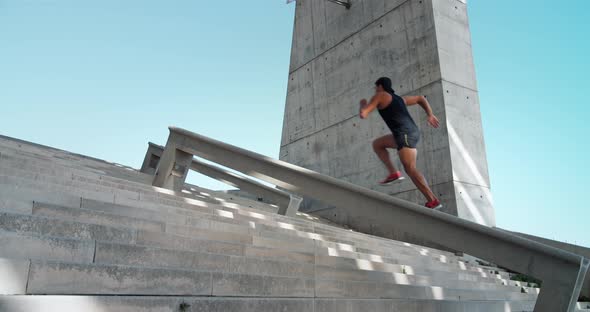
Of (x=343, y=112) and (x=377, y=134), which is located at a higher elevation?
(x=343, y=112)

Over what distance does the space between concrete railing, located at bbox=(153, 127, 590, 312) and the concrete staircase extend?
471 mm

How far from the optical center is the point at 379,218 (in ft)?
10.3

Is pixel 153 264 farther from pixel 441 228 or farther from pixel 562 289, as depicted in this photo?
pixel 562 289

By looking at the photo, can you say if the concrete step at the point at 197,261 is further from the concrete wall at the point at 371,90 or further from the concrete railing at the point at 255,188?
the concrete wall at the point at 371,90

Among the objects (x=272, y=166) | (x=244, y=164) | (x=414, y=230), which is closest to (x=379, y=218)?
(x=414, y=230)

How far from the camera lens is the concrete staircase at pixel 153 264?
5.85 ft

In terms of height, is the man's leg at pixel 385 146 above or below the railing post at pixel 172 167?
above

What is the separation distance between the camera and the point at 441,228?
296 cm

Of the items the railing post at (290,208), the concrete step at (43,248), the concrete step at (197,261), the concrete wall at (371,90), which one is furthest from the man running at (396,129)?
the concrete step at (43,248)

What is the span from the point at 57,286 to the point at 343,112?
1134 cm

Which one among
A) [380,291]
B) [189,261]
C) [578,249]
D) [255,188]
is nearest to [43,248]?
[189,261]

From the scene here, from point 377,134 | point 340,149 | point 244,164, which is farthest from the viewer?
point 340,149

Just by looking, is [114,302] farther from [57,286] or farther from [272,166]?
[272,166]

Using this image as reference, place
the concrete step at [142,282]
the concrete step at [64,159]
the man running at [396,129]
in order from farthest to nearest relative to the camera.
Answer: the man running at [396,129], the concrete step at [64,159], the concrete step at [142,282]
